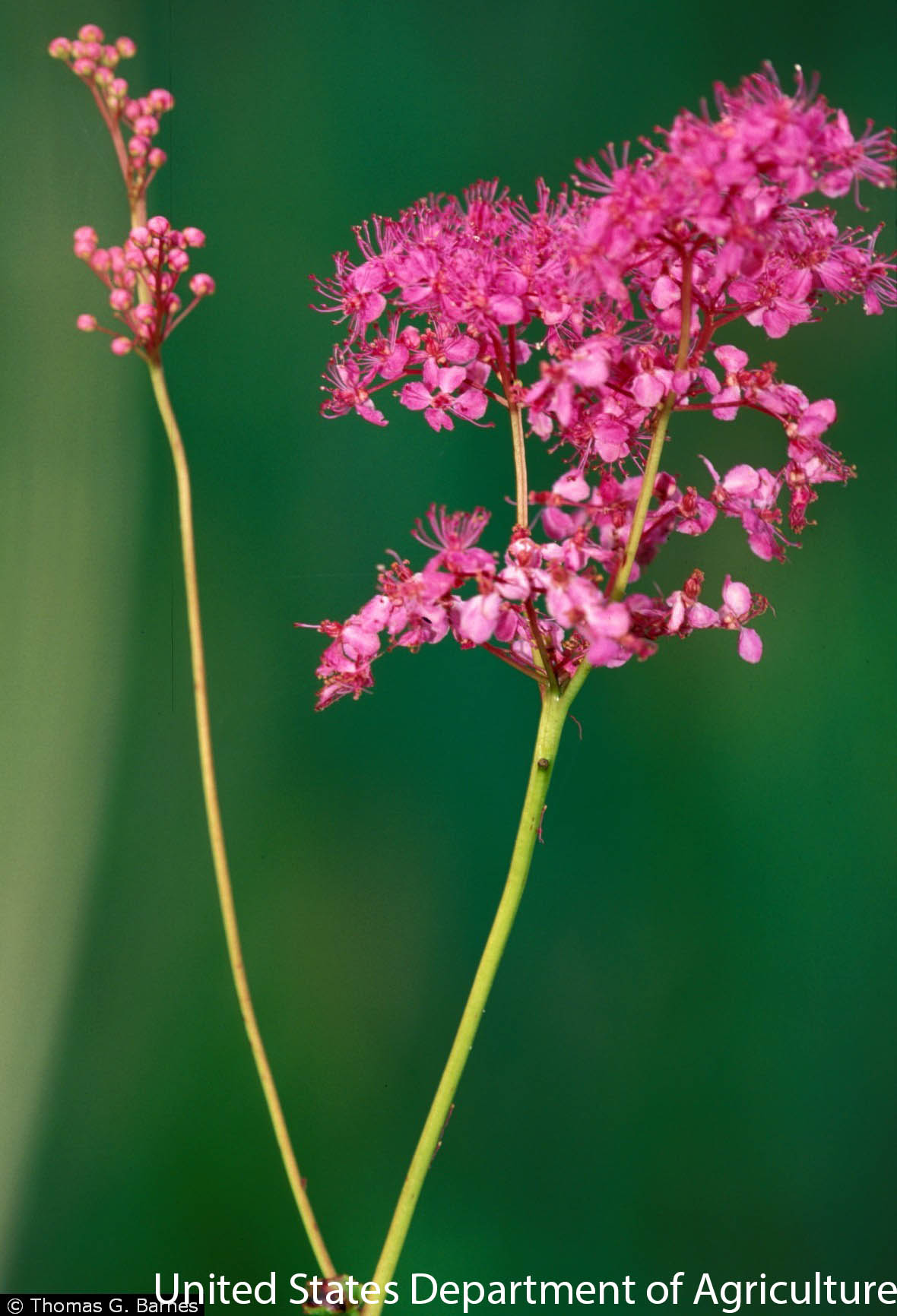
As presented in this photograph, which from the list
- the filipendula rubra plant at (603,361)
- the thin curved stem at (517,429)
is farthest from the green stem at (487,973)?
→ the thin curved stem at (517,429)

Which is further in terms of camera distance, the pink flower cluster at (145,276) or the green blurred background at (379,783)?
the green blurred background at (379,783)

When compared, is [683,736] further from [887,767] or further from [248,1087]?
[248,1087]

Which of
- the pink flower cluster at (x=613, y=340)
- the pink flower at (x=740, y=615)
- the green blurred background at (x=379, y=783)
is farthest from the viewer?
the green blurred background at (x=379, y=783)

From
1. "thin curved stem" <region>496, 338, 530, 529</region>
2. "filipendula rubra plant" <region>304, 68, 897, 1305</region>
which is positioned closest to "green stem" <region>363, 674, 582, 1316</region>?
"filipendula rubra plant" <region>304, 68, 897, 1305</region>

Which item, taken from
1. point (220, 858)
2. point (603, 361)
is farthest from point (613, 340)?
point (220, 858)

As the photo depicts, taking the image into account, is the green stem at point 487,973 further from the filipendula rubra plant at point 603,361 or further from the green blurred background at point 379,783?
the green blurred background at point 379,783
